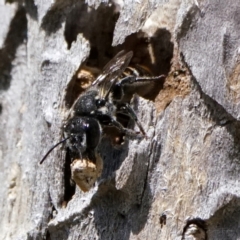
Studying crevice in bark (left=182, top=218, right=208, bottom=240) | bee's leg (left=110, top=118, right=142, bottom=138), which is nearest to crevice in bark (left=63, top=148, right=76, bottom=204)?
bee's leg (left=110, top=118, right=142, bottom=138)

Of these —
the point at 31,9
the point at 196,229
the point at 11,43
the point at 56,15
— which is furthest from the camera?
the point at 11,43

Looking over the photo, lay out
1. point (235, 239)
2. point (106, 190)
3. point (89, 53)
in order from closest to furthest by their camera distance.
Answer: point (235, 239) → point (106, 190) → point (89, 53)

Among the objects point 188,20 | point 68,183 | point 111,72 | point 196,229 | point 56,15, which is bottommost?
point 196,229

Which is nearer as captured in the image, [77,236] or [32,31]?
[77,236]

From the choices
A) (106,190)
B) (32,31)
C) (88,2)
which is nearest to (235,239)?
(106,190)

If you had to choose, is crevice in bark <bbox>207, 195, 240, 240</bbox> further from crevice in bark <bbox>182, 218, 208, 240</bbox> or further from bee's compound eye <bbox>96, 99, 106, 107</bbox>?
bee's compound eye <bbox>96, 99, 106, 107</bbox>

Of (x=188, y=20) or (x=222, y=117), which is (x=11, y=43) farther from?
(x=222, y=117)

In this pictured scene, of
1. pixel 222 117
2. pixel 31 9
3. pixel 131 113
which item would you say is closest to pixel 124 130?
Answer: pixel 131 113

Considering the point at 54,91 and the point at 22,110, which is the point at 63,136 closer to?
the point at 54,91
